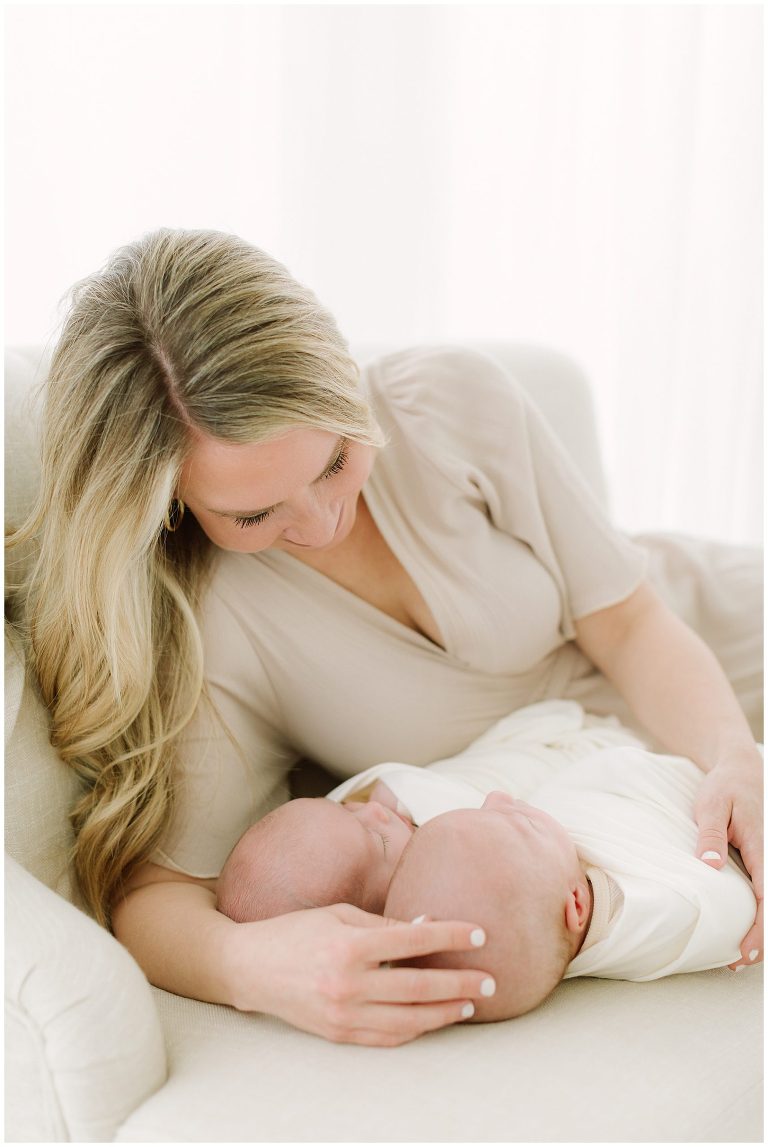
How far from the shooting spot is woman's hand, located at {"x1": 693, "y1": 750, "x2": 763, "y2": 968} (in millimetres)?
1111

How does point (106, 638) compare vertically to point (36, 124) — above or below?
below

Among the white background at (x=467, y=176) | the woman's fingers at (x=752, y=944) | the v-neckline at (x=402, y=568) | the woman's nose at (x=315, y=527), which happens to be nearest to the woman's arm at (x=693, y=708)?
the woman's fingers at (x=752, y=944)

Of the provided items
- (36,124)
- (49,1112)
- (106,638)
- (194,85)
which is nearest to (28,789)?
(106,638)

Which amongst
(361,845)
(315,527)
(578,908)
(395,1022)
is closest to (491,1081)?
(395,1022)

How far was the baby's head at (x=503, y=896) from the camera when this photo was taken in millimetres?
998

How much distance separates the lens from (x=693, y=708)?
1.38 metres

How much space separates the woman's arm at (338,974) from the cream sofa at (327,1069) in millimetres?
29

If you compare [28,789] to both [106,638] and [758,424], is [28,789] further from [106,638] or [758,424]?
[758,424]

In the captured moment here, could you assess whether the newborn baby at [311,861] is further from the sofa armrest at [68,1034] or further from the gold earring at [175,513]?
the gold earring at [175,513]

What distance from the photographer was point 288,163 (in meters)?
2.45

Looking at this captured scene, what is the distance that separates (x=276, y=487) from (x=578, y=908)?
0.55 m

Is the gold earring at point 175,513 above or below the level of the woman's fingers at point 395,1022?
above

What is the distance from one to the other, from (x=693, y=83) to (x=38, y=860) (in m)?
2.65

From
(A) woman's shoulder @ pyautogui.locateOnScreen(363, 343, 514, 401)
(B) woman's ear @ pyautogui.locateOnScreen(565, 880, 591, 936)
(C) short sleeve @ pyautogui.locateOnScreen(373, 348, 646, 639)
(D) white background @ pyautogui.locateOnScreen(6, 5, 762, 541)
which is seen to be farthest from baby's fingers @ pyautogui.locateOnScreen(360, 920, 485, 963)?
(D) white background @ pyautogui.locateOnScreen(6, 5, 762, 541)
